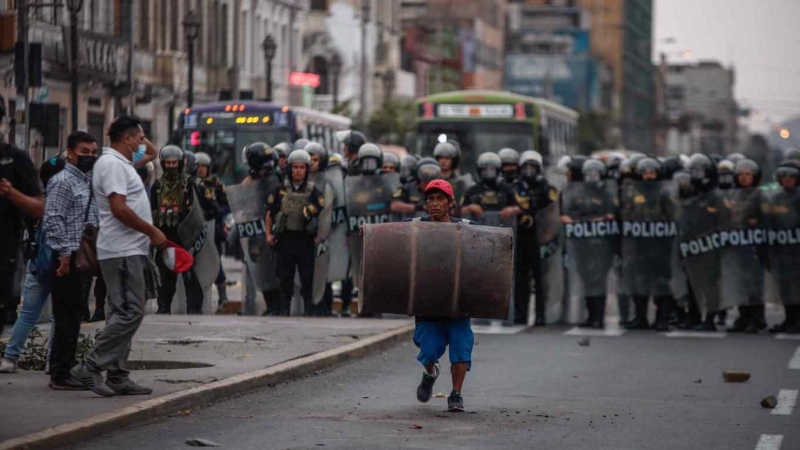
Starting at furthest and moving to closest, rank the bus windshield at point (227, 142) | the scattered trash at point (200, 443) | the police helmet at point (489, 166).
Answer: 1. the bus windshield at point (227, 142)
2. the police helmet at point (489, 166)
3. the scattered trash at point (200, 443)

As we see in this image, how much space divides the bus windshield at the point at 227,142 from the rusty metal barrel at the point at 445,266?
80.5ft

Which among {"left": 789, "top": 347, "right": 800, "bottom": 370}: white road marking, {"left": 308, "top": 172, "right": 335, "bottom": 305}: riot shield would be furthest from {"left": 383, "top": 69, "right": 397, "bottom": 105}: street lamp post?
{"left": 789, "top": 347, "right": 800, "bottom": 370}: white road marking

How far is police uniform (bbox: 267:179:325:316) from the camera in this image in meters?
18.7

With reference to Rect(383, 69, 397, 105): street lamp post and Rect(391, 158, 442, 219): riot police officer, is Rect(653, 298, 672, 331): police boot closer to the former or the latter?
Rect(391, 158, 442, 219): riot police officer

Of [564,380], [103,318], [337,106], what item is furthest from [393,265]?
[337,106]

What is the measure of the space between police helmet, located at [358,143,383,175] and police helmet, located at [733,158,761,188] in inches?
157

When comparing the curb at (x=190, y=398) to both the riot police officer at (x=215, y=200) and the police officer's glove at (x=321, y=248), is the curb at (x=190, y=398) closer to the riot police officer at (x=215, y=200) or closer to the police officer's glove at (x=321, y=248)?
the police officer's glove at (x=321, y=248)

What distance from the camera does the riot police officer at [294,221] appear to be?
18.7 m

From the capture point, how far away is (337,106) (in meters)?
61.6

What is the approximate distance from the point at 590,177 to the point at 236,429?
10.3 meters

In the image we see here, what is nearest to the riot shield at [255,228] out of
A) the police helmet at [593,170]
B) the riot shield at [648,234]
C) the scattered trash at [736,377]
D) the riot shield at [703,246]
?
the police helmet at [593,170]

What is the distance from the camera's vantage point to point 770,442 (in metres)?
10.2

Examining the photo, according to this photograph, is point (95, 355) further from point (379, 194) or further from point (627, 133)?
point (627, 133)

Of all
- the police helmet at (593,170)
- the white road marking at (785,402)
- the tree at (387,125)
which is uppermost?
the tree at (387,125)
